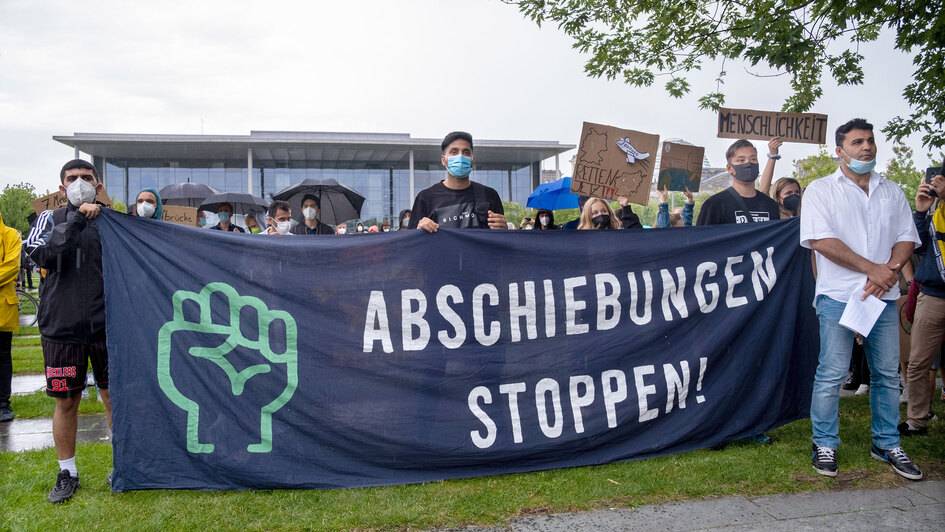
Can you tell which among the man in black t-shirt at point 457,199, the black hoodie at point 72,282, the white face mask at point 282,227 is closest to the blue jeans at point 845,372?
the man in black t-shirt at point 457,199

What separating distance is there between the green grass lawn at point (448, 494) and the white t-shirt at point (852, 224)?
1.12 m

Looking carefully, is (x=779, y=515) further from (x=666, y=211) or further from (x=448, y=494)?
(x=666, y=211)

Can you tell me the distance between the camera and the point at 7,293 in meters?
5.63

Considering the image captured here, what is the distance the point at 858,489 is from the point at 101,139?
197ft

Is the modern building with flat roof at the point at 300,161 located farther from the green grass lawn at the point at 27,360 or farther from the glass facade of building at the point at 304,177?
the green grass lawn at the point at 27,360

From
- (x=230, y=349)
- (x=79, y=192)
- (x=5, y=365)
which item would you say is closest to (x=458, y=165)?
(x=230, y=349)

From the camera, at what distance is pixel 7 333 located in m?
5.86

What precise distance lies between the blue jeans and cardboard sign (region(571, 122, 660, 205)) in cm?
168

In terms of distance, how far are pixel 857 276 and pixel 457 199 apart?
2.62 metres

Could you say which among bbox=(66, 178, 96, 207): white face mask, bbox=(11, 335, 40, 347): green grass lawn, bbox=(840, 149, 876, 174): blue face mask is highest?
bbox=(840, 149, 876, 174): blue face mask

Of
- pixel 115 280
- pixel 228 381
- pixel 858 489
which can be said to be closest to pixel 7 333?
pixel 115 280

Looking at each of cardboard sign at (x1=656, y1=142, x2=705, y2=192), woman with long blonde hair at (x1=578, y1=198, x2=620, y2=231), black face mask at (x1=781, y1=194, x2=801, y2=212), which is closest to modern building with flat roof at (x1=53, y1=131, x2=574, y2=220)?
black face mask at (x1=781, y1=194, x2=801, y2=212)

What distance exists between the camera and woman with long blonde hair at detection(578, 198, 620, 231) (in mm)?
5291

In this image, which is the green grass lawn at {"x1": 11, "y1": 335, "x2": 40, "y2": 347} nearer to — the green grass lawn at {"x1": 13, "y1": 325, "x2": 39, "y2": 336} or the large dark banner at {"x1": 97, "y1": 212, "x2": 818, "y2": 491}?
the green grass lawn at {"x1": 13, "y1": 325, "x2": 39, "y2": 336}
